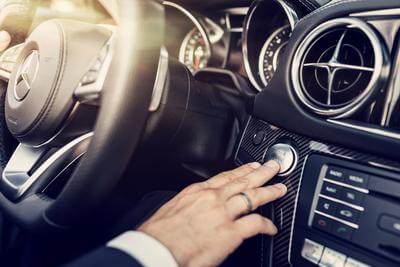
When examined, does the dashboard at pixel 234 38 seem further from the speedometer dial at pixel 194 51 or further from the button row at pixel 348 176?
the button row at pixel 348 176

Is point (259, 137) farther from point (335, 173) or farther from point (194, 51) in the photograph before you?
point (194, 51)

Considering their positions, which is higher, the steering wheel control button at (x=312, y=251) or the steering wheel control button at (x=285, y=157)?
the steering wheel control button at (x=285, y=157)

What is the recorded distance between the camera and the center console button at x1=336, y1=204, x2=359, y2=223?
2.80ft

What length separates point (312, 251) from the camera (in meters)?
0.91

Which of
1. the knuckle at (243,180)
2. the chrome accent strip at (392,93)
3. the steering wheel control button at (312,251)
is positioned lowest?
the steering wheel control button at (312,251)

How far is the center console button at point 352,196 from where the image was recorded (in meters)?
0.85

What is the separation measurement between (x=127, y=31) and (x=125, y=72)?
0.07 m

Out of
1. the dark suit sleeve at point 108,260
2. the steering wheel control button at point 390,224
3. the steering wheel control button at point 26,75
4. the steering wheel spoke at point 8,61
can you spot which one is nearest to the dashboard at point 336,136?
the steering wheel control button at point 390,224

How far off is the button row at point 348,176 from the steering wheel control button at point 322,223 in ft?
0.28

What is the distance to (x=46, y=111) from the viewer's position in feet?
3.26

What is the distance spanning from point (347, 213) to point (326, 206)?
0.15ft

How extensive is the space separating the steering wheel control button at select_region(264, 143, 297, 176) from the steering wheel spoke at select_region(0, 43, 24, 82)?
29.6 inches

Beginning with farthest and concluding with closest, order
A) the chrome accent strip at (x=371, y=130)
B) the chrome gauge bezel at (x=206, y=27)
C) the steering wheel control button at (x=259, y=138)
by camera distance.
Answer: the chrome gauge bezel at (x=206, y=27) → the steering wheel control button at (x=259, y=138) → the chrome accent strip at (x=371, y=130)

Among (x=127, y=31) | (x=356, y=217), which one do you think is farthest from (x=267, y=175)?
(x=127, y=31)
